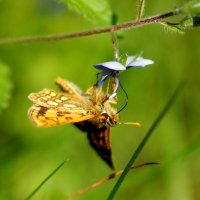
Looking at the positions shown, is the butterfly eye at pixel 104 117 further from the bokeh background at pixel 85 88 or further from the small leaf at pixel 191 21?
the bokeh background at pixel 85 88

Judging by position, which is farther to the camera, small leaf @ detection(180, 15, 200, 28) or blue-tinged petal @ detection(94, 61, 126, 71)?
small leaf @ detection(180, 15, 200, 28)

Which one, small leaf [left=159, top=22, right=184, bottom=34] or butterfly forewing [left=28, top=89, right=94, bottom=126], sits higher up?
small leaf [left=159, top=22, right=184, bottom=34]

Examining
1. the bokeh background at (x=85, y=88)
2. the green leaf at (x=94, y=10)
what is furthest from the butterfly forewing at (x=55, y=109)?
the bokeh background at (x=85, y=88)

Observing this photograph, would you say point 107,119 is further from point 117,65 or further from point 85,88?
point 85,88

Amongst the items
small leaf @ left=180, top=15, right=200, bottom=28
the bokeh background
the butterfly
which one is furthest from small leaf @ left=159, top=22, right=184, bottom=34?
the bokeh background

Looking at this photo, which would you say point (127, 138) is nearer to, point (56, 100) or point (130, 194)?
point (130, 194)

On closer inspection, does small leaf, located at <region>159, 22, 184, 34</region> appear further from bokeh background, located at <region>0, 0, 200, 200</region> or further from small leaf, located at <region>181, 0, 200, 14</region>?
bokeh background, located at <region>0, 0, 200, 200</region>
